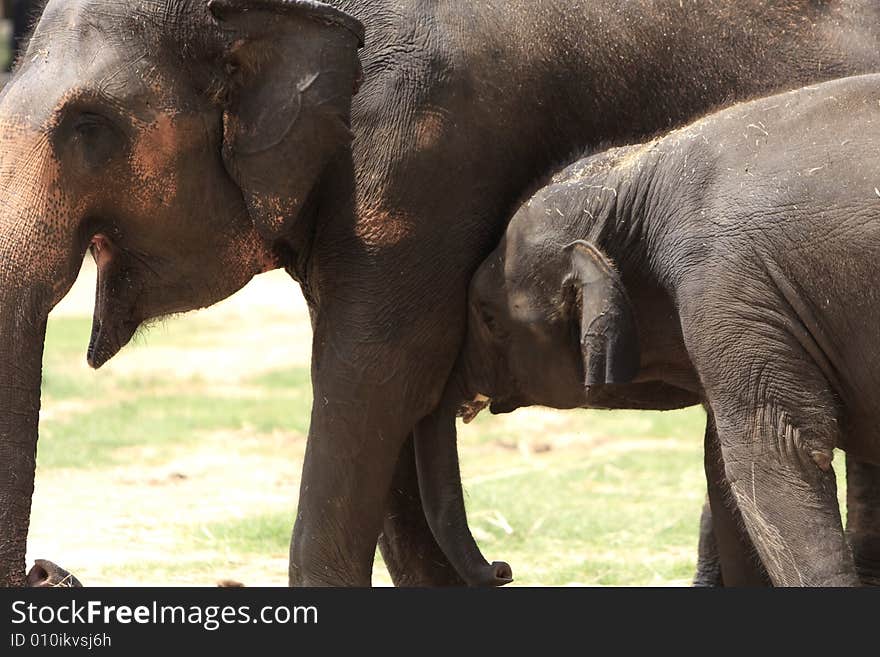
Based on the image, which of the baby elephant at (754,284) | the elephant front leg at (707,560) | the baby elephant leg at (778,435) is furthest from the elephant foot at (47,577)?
the elephant front leg at (707,560)

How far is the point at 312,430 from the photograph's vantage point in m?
4.93

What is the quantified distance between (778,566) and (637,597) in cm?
31

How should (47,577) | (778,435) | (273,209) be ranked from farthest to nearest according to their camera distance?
(273,209), (47,577), (778,435)

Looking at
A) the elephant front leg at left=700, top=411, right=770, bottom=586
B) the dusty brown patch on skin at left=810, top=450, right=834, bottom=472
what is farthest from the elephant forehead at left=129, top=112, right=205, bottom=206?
the dusty brown patch on skin at left=810, top=450, right=834, bottom=472

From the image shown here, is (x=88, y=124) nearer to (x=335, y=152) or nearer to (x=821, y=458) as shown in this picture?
A: (x=335, y=152)

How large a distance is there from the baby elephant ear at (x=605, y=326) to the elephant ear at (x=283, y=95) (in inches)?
26.3

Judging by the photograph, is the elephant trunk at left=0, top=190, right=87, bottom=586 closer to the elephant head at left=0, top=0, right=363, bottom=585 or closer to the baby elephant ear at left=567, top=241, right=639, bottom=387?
the elephant head at left=0, top=0, right=363, bottom=585

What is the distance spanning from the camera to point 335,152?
4.75 m

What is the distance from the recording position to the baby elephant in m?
4.23

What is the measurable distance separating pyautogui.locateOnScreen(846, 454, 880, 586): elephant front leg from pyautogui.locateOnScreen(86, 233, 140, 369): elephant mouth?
7.22 feet

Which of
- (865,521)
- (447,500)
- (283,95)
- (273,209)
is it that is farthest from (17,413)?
(865,521)

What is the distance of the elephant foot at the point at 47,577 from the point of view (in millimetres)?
4395

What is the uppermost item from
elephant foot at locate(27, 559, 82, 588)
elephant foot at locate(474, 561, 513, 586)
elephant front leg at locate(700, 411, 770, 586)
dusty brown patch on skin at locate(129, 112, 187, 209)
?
dusty brown patch on skin at locate(129, 112, 187, 209)

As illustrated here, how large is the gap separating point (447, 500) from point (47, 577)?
104 centimetres
